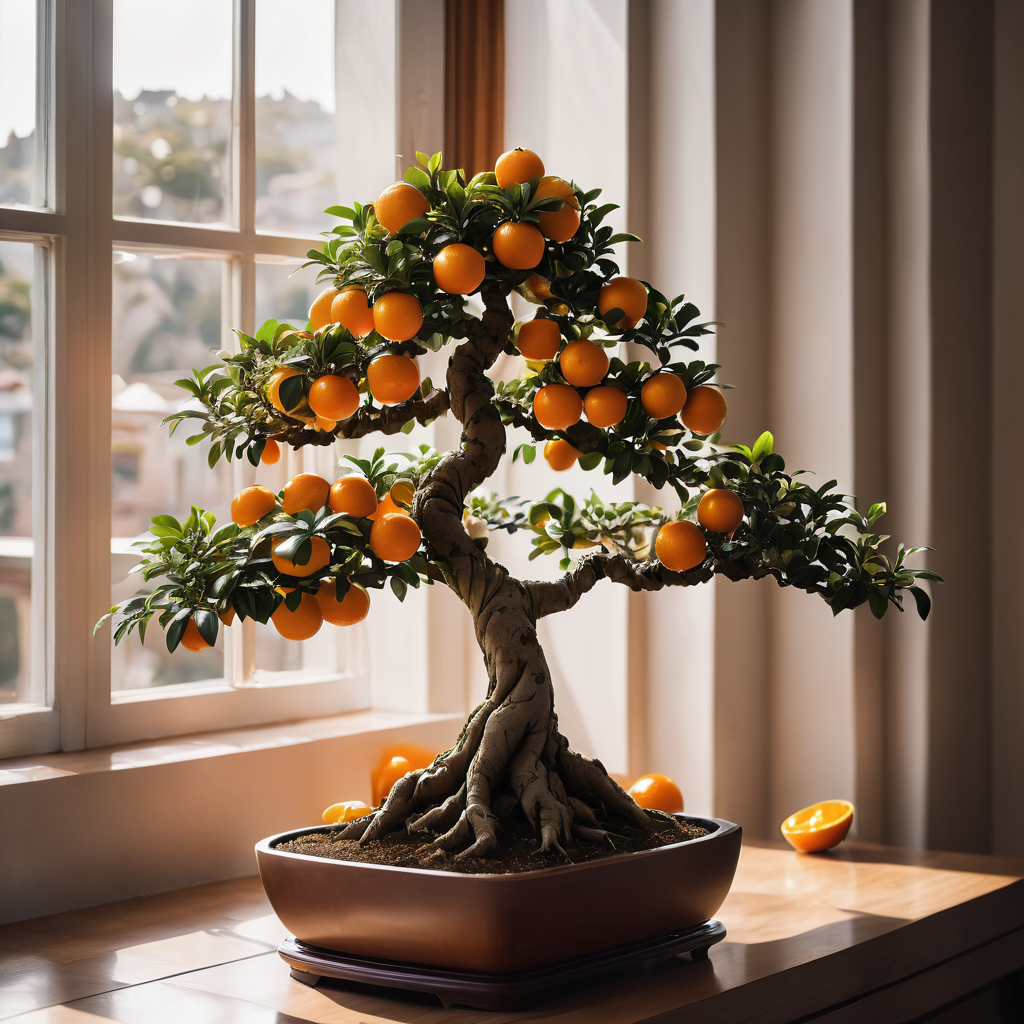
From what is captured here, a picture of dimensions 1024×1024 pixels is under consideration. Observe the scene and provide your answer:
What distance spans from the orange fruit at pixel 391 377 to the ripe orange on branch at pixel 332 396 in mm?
29

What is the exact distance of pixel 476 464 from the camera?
107 centimetres

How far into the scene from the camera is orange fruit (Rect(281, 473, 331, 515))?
0.94 metres

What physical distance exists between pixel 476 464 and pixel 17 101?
85cm

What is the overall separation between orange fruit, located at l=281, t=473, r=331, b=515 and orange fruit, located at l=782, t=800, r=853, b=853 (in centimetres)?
90

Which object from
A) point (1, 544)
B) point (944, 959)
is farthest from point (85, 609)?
point (944, 959)

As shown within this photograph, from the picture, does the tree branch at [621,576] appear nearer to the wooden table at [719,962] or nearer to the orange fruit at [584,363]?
the orange fruit at [584,363]

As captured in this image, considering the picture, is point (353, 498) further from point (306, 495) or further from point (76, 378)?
point (76, 378)

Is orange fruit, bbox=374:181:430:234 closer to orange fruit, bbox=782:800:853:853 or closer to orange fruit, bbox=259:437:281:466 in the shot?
orange fruit, bbox=259:437:281:466

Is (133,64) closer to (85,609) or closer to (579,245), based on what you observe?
(85,609)

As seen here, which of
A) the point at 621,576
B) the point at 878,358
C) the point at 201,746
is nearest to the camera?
the point at 621,576

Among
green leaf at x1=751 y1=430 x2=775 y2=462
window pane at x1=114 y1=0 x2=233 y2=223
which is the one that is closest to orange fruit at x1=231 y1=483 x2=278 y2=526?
green leaf at x1=751 y1=430 x2=775 y2=462

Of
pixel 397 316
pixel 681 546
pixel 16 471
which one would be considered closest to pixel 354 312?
pixel 397 316

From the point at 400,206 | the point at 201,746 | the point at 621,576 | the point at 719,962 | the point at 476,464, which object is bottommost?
the point at 719,962

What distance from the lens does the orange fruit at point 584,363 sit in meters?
1.01
